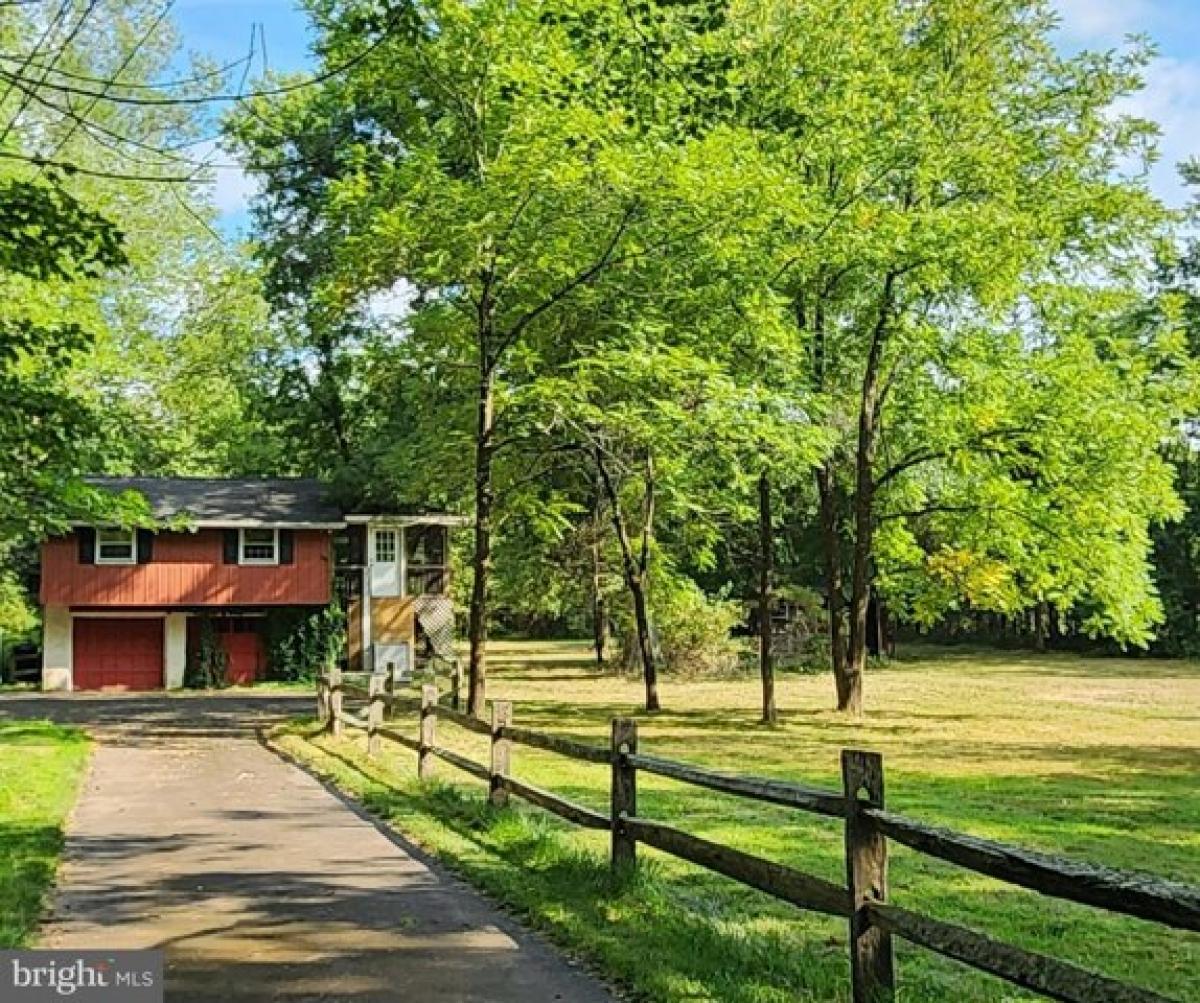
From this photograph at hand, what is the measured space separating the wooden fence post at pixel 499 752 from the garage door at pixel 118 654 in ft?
94.5

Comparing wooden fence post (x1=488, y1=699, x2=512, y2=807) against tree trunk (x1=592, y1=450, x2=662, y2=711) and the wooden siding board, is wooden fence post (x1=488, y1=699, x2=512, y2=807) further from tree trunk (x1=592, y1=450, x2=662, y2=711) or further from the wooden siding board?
the wooden siding board

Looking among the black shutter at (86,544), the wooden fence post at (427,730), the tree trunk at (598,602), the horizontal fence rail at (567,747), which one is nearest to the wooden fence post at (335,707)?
the wooden fence post at (427,730)

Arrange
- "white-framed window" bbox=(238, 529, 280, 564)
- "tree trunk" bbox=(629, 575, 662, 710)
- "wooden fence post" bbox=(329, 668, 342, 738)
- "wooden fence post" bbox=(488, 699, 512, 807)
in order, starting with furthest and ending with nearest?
"white-framed window" bbox=(238, 529, 280, 564) < "tree trunk" bbox=(629, 575, 662, 710) < "wooden fence post" bbox=(329, 668, 342, 738) < "wooden fence post" bbox=(488, 699, 512, 807)

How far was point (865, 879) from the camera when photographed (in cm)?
527

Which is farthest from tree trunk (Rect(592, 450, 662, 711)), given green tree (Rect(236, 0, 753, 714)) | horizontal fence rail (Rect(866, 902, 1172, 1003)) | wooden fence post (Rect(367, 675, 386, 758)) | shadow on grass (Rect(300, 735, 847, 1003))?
horizontal fence rail (Rect(866, 902, 1172, 1003))

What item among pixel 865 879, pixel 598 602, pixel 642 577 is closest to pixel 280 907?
pixel 865 879

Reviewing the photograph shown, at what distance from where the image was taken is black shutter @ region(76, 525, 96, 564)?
3588 centimetres

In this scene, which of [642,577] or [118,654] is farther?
[118,654]

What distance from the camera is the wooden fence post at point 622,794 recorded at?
7.77 metres

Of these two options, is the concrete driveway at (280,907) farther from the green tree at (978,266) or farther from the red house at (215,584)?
the red house at (215,584)

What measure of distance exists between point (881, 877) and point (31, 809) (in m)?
8.93

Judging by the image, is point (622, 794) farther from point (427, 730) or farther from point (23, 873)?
point (427, 730)

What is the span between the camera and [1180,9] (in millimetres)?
11047

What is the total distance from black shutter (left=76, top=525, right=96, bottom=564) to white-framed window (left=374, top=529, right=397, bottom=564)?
7907mm
